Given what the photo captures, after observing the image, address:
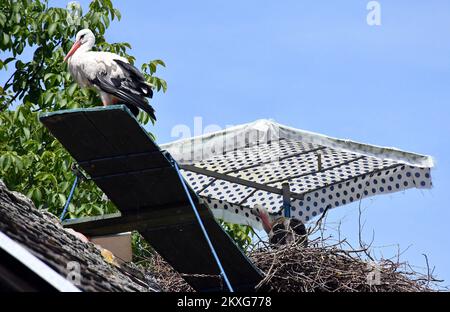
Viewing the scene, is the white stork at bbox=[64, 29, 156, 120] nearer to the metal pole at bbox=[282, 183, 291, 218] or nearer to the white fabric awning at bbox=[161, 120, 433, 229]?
the white fabric awning at bbox=[161, 120, 433, 229]

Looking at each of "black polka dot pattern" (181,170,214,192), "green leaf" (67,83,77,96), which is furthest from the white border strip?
"green leaf" (67,83,77,96)

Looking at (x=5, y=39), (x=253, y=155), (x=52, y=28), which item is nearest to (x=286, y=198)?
(x=253, y=155)

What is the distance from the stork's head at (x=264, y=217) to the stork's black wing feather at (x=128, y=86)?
3.00 m

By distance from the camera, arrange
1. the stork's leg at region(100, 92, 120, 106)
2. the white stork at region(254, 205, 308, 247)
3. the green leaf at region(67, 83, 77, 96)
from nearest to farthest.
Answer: the stork's leg at region(100, 92, 120, 106)
the white stork at region(254, 205, 308, 247)
the green leaf at region(67, 83, 77, 96)

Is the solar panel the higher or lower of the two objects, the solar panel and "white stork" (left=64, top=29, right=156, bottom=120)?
the lower

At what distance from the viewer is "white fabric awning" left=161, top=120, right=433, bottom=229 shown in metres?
12.1

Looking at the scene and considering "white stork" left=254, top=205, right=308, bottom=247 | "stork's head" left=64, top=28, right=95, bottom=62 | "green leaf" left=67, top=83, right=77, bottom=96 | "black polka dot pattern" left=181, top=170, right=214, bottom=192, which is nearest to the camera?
"stork's head" left=64, top=28, right=95, bottom=62

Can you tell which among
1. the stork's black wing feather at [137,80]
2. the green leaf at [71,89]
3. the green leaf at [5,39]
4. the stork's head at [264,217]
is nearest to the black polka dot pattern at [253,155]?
the stork's head at [264,217]

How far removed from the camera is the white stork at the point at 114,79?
966cm

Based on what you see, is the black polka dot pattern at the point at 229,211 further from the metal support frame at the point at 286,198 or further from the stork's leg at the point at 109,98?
the stork's leg at the point at 109,98

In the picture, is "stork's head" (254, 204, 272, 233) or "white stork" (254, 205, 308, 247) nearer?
"white stork" (254, 205, 308, 247)

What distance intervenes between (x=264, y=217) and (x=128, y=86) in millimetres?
3358
